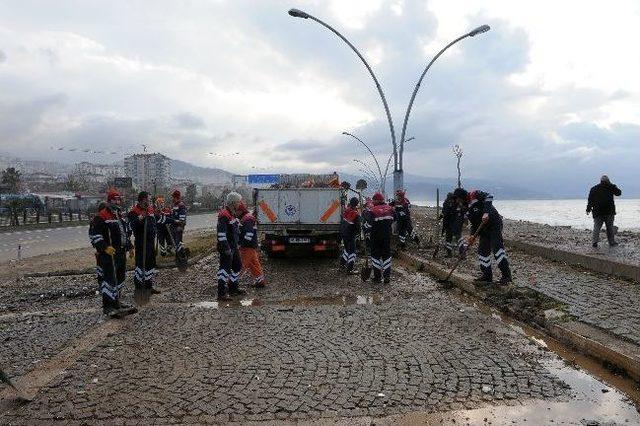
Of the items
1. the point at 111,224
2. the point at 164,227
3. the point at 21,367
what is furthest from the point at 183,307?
the point at 164,227

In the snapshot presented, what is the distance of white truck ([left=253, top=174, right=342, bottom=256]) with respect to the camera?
14.3m

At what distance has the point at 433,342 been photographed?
6020 millimetres

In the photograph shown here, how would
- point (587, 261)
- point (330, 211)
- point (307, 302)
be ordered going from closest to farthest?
point (307, 302) < point (587, 261) < point (330, 211)

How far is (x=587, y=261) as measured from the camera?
11.2 meters

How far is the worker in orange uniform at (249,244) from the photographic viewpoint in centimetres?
1008

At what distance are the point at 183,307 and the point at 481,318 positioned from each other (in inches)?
183

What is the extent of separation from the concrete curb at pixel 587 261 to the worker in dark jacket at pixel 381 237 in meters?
4.36

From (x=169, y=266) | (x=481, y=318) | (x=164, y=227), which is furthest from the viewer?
(x=164, y=227)

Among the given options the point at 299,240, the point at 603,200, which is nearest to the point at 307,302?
the point at 299,240

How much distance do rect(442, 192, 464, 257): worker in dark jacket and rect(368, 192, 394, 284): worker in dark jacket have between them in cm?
375

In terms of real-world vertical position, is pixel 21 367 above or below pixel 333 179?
below

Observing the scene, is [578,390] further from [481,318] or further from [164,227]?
[164,227]

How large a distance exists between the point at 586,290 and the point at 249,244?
241 inches

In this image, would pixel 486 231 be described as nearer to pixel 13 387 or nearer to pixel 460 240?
pixel 460 240
